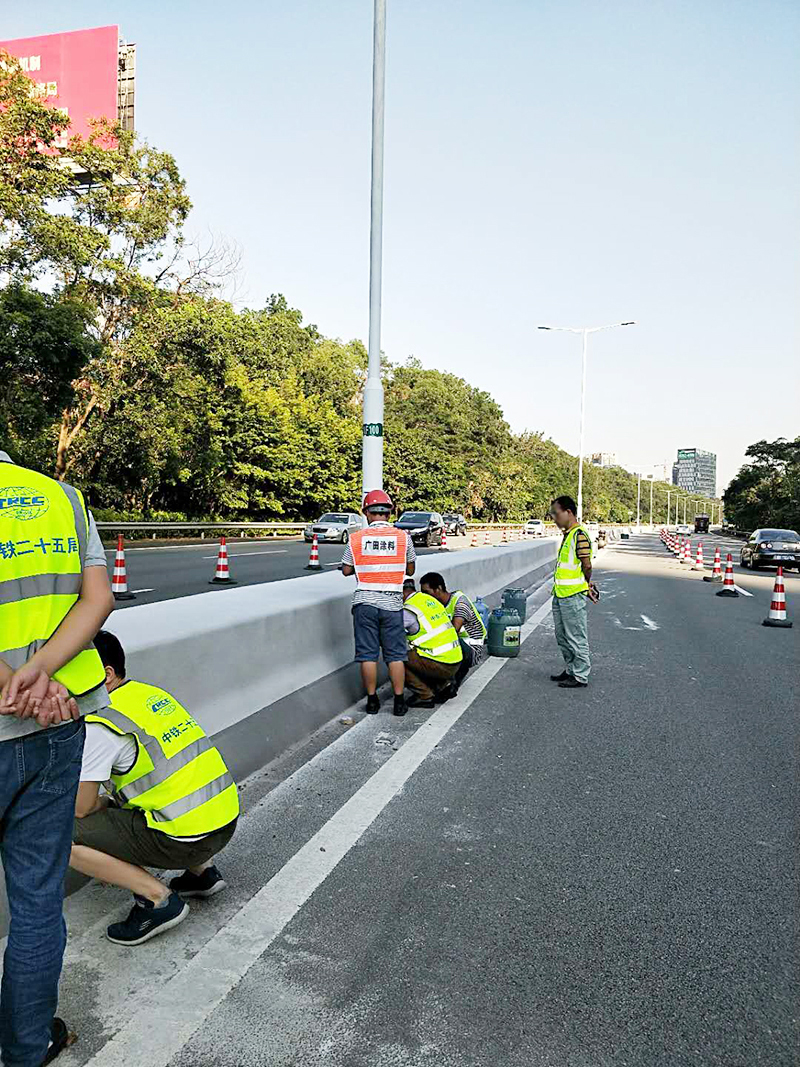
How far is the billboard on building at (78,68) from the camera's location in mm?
31641

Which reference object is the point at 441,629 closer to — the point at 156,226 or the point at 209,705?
the point at 209,705

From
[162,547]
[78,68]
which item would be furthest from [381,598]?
[78,68]

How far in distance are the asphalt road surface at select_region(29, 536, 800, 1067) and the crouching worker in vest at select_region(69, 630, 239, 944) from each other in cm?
18

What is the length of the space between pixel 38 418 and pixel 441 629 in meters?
19.4

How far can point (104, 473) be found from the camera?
3431 centimetres

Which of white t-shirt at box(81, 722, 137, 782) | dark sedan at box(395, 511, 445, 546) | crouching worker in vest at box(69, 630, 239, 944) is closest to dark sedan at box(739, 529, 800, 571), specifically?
dark sedan at box(395, 511, 445, 546)

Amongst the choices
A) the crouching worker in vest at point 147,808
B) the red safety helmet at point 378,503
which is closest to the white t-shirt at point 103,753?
the crouching worker in vest at point 147,808

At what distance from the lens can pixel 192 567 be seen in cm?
2109

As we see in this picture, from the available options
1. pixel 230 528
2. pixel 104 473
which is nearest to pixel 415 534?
pixel 230 528

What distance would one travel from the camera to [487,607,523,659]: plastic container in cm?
969

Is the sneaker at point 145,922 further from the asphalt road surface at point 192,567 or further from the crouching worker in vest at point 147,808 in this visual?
the asphalt road surface at point 192,567

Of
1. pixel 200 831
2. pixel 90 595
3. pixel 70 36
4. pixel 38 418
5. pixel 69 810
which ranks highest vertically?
pixel 70 36

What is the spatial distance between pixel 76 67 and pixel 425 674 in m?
32.8

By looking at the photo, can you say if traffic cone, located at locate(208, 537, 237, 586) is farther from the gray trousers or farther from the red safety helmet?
the red safety helmet
